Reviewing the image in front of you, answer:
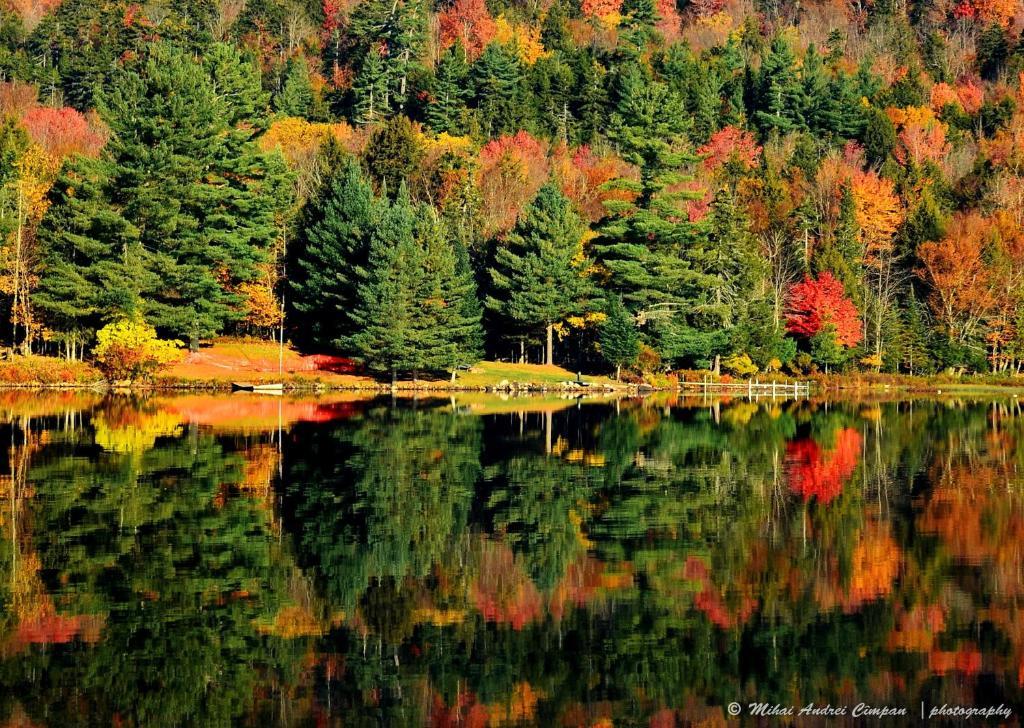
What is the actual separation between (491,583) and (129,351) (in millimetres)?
52943

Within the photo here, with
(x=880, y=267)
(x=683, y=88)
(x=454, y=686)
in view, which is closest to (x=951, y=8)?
(x=683, y=88)

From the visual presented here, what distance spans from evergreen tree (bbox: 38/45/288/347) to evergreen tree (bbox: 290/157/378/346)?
116 inches

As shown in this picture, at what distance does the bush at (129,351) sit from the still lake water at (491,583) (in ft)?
101

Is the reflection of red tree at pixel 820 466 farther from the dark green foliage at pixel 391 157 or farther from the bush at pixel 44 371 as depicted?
the dark green foliage at pixel 391 157

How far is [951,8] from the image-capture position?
165875 mm

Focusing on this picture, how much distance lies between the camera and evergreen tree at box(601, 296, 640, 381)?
79.4 m

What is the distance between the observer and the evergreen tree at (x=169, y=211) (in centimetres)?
7325

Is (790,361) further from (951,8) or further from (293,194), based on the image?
(951,8)

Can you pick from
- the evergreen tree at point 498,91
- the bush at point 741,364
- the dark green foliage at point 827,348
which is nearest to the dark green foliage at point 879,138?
the evergreen tree at point 498,91

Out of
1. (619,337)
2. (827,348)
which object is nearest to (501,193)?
(619,337)

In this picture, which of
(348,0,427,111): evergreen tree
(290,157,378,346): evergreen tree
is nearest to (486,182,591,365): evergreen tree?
(290,157,378,346): evergreen tree

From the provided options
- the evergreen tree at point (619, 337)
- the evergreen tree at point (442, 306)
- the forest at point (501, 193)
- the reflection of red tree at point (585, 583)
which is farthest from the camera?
the evergreen tree at point (619, 337)

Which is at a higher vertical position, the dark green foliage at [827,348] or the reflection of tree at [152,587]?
the dark green foliage at [827,348]

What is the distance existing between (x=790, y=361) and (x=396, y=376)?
26.1m
